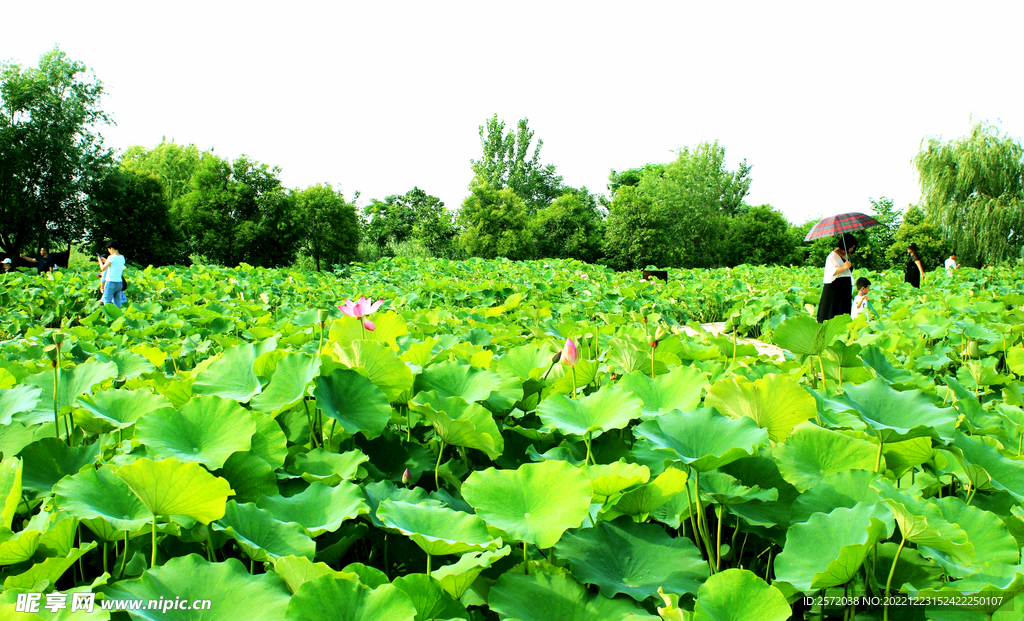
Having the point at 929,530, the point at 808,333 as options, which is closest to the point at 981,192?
the point at 808,333

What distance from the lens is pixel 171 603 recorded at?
2.01 feet

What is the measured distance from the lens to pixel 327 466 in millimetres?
917

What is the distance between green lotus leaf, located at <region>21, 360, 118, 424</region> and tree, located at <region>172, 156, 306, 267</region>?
118ft

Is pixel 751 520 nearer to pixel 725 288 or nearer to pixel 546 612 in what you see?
pixel 546 612

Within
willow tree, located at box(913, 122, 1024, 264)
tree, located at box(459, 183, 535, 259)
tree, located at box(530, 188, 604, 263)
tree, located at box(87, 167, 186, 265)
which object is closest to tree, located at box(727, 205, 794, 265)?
tree, located at box(530, 188, 604, 263)

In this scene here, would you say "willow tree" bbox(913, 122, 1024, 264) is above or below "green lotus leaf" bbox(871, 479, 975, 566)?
above

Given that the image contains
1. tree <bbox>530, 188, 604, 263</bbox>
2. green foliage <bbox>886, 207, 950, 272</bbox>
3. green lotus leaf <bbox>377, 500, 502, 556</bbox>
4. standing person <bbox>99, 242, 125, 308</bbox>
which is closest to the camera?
green lotus leaf <bbox>377, 500, 502, 556</bbox>

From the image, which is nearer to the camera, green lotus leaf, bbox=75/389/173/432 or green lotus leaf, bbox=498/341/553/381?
green lotus leaf, bbox=75/389/173/432

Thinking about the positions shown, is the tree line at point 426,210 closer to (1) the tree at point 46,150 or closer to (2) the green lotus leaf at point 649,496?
(1) the tree at point 46,150

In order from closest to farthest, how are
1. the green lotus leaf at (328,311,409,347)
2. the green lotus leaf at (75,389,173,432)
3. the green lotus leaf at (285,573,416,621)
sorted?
the green lotus leaf at (285,573,416,621), the green lotus leaf at (75,389,173,432), the green lotus leaf at (328,311,409,347)

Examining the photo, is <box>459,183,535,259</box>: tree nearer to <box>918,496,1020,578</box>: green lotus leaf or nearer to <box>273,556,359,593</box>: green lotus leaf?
<box>918,496,1020,578</box>: green lotus leaf

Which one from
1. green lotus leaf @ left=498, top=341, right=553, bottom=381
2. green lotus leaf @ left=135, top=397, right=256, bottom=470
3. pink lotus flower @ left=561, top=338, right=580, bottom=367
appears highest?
pink lotus flower @ left=561, top=338, right=580, bottom=367

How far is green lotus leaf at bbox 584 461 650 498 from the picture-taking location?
0.75 meters

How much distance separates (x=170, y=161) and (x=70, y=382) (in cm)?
5422
